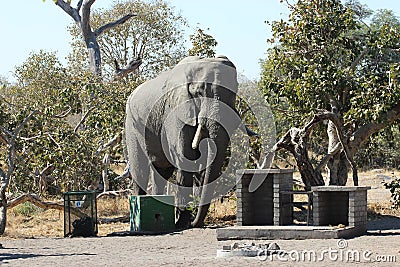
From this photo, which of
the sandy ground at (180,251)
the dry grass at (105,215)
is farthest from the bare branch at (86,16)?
the sandy ground at (180,251)

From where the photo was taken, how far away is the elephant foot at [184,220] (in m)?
16.7

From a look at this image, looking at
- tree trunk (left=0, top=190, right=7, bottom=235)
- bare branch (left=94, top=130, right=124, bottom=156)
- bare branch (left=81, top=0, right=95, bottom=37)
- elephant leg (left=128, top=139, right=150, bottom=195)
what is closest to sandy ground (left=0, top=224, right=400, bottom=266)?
tree trunk (left=0, top=190, right=7, bottom=235)

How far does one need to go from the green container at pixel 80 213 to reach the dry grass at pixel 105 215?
546mm

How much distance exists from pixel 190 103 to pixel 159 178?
2343mm

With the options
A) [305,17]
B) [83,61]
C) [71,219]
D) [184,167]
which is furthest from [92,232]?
[83,61]

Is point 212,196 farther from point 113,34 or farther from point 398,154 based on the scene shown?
point 113,34

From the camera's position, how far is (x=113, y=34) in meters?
37.5

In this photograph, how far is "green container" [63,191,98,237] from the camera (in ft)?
52.4

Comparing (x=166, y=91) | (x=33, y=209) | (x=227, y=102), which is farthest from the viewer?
(x=33, y=209)

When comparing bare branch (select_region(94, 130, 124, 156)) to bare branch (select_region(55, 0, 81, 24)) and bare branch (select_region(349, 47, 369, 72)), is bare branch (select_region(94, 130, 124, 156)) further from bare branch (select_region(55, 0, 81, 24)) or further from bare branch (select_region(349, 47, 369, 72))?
bare branch (select_region(55, 0, 81, 24))

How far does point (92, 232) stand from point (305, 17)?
6.93 metres

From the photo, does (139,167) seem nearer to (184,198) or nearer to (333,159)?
(184,198)

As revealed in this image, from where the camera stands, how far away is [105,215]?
797 inches

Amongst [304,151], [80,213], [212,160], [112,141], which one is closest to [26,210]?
[112,141]
